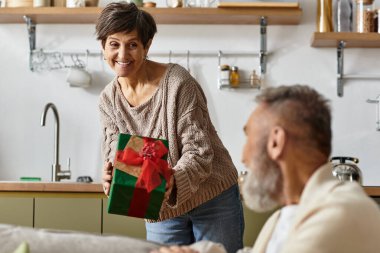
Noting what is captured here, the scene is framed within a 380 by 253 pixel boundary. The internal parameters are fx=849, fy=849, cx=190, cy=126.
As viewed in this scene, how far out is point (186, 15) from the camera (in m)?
4.52

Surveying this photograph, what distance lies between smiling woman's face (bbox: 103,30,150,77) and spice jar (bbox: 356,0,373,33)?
84.9 inches

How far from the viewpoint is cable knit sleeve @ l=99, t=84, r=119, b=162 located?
2.80 metres

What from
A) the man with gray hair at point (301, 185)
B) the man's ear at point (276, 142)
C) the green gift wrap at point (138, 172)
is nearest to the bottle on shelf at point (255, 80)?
the green gift wrap at point (138, 172)

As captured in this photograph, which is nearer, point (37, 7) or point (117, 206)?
point (117, 206)

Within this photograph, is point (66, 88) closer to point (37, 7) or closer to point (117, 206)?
point (37, 7)

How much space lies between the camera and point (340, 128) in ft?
15.3

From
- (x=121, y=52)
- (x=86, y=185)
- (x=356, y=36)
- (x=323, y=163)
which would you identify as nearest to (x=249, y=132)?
(x=323, y=163)

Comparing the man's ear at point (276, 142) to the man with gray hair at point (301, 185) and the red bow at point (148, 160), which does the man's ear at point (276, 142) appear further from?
the red bow at point (148, 160)

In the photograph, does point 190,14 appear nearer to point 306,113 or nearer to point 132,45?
point 132,45

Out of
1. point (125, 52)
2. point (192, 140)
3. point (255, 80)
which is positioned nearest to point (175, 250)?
point (192, 140)

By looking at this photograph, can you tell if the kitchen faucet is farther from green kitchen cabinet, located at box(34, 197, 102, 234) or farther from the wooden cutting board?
the wooden cutting board

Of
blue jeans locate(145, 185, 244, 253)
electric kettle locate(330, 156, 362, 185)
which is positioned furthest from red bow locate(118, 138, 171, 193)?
electric kettle locate(330, 156, 362, 185)

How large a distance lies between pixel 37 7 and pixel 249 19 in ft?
3.77

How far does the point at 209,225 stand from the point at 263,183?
3.46 ft
